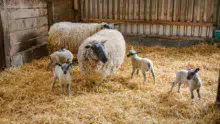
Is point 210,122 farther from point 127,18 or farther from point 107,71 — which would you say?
point 127,18

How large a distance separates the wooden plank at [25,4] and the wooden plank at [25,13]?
0.33 ft

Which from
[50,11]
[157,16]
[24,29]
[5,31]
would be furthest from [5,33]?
[157,16]

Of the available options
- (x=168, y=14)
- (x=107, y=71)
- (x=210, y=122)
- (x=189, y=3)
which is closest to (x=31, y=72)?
(x=107, y=71)

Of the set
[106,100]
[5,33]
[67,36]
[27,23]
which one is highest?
[27,23]

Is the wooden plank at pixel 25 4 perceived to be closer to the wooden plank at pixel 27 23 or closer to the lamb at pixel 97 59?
the wooden plank at pixel 27 23

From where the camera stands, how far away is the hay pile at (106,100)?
140 inches

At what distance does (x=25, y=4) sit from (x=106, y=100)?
3.89 meters

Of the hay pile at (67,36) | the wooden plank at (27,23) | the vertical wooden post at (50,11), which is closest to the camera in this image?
the wooden plank at (27,23)

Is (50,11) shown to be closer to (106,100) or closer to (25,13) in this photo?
(25,13)

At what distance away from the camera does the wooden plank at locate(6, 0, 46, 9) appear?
19.3ft

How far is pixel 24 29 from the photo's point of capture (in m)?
6.52

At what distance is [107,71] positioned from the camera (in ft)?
15.9

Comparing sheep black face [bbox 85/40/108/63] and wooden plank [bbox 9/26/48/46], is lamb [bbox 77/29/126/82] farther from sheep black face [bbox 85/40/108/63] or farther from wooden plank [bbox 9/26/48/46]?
wooden plank [bbox 9/26/48/46]

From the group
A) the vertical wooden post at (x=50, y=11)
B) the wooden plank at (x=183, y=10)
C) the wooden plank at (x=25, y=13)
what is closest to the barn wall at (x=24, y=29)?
the wooden plank at (x=25, y=13)
